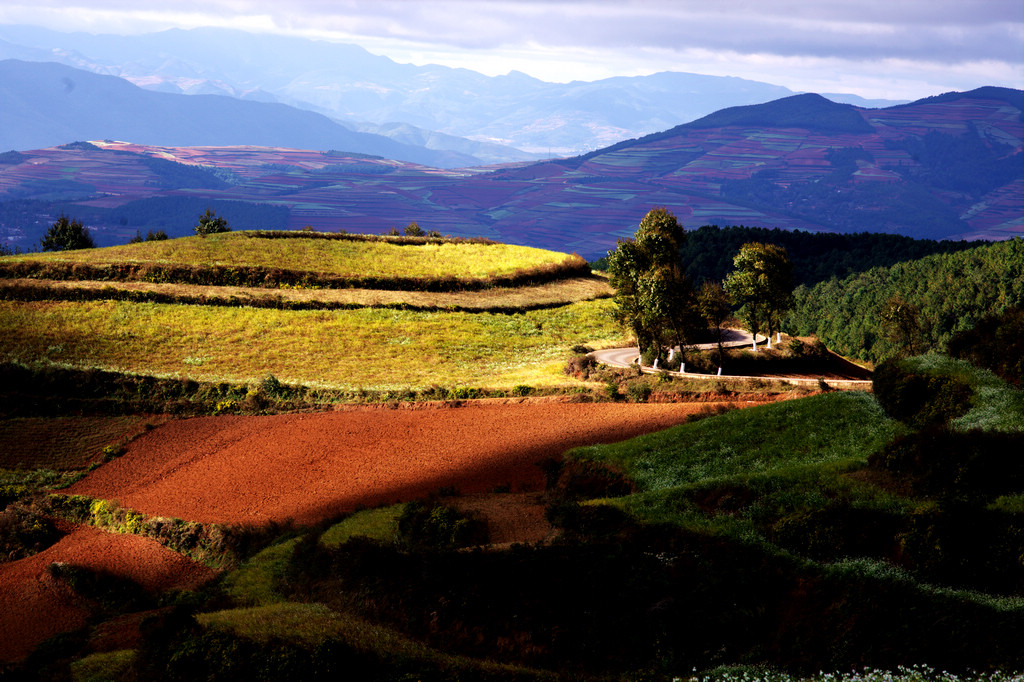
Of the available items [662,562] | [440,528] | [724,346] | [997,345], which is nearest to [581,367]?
[724,346]

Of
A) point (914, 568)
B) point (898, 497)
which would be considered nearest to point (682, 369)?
point (898, 497)

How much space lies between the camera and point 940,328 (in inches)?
5172

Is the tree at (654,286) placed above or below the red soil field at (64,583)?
above

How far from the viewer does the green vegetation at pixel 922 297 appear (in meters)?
131

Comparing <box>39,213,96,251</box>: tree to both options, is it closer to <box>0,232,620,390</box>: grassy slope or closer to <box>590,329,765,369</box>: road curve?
<box>0,232,620,390</box>: grassy slope

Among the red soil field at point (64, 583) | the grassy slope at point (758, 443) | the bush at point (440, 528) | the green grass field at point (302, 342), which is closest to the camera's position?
the red soil field at point (64, 583)

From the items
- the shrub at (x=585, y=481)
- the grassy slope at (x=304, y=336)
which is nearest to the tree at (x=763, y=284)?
the grassy slope at (x=304, y=336)

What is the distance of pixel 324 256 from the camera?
81.1 metres

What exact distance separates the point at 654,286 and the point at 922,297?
115 meters

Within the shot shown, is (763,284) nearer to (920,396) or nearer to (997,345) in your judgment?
(997,345)

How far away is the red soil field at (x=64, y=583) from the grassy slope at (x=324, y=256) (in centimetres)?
4645

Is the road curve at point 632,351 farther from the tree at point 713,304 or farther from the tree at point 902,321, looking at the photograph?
the tree at point 902,321

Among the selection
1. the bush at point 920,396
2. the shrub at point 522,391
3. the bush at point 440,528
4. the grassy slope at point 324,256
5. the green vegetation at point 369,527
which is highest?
the grassy slope at point 324,256

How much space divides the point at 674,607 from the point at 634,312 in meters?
37.4
